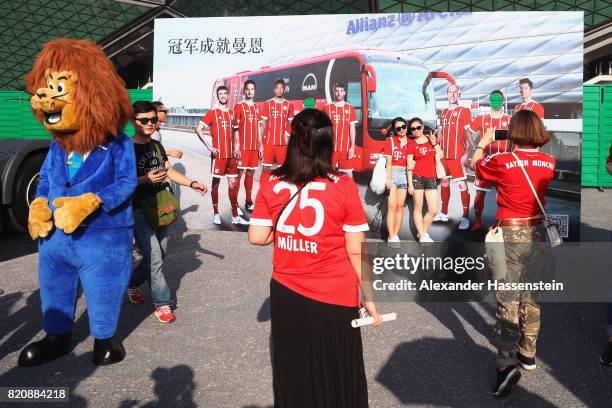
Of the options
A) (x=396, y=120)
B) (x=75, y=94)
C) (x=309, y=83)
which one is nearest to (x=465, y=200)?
(x=396, y=120)

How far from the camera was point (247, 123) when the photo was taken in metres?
7.82

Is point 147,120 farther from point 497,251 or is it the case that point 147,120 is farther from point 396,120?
point 396,120

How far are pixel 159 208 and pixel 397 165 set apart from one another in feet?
12.2

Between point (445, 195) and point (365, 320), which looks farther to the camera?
point (445, 195)

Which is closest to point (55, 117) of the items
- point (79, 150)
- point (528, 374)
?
point (79, 150)

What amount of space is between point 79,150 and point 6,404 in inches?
65.2

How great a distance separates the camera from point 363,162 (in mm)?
7551

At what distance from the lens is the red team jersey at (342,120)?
7570mm

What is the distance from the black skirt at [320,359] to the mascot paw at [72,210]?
5.92 feet

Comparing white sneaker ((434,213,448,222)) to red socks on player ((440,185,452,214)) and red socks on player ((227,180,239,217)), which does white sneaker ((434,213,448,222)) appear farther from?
red socks on player ((227,180,239,217))

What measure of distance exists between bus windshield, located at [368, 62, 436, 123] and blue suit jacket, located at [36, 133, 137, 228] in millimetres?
4444

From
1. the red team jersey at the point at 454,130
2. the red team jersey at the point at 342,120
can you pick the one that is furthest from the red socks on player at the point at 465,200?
the red team jersey at the point at 342,120

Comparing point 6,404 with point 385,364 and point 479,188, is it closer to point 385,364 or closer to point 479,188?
point 385,364

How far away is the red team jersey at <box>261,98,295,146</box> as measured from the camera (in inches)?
306
